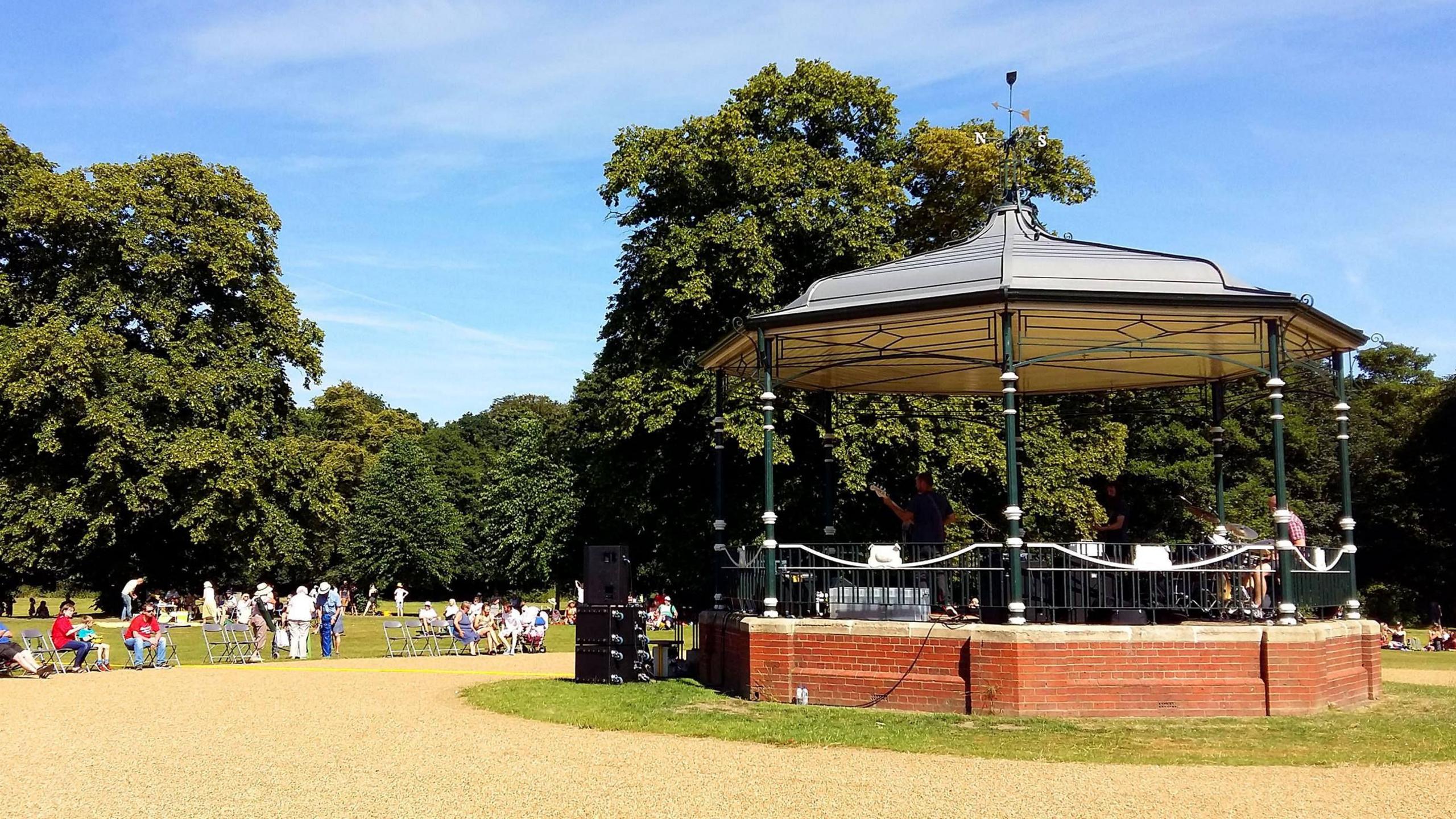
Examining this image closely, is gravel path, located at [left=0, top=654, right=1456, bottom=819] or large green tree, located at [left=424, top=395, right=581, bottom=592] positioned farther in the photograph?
large green tree, located at [left=424, top=395, right=581, bottom=592]

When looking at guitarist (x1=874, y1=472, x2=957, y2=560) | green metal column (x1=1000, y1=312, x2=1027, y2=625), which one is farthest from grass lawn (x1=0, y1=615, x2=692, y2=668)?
green metal column (x1=1000, y1=312, x2=1027, y2=625)

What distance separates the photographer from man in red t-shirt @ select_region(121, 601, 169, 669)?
22391 mm

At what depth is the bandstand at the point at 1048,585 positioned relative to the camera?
42.1 feet

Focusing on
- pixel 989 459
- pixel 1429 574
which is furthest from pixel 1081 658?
pixel 1429 574

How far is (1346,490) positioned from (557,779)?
36.5ft

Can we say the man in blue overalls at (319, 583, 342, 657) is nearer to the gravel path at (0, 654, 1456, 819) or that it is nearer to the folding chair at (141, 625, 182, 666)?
the folding chair at (141, 625, 182, 666)

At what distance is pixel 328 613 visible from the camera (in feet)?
90.7

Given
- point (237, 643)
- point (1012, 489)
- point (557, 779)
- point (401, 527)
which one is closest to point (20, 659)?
point (237, 643)

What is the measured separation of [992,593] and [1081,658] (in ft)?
4.70

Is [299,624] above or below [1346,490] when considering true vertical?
below

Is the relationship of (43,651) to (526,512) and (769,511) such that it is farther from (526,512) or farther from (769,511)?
(526,512)

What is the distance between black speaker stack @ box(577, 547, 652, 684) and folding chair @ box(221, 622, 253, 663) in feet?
32.8

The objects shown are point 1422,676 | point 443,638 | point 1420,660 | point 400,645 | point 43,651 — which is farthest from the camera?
point 443,638

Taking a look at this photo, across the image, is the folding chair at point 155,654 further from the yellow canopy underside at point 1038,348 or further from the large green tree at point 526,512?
the large green tree at point 526,512
